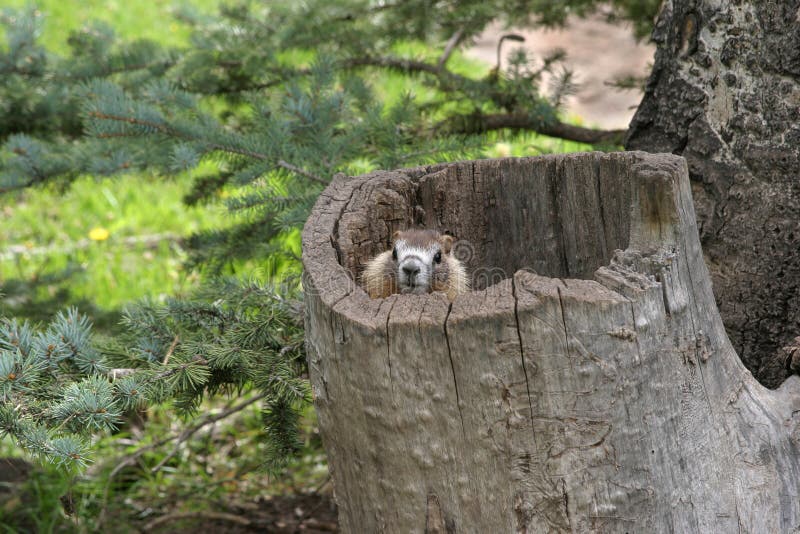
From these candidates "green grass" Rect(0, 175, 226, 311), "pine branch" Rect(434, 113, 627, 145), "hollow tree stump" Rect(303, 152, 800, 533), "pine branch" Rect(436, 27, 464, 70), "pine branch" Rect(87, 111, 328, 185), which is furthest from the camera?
"green grass" Rect(0, 175, 226, 311)

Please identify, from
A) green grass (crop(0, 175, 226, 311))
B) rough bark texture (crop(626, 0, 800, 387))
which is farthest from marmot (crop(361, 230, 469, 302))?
green grass (crop(0, 175, 226, 311))

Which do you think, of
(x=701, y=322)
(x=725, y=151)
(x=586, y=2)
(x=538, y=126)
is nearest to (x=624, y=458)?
(x=701, y=322)

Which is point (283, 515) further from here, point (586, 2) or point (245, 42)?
point (586, 2)

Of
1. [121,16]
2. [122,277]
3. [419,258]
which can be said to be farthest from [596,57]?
[419,258]

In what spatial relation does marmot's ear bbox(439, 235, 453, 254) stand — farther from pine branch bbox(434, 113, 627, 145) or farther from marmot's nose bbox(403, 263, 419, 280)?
pine branch bbox(434, 113, 627, 145)

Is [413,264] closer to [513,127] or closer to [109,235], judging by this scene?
[513,127]

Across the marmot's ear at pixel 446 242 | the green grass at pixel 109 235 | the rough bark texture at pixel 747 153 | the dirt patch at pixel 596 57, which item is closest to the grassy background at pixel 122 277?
the green grass at pixel 109 235

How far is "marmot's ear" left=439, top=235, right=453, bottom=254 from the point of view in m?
3.06

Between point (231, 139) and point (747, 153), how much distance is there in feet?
6.40

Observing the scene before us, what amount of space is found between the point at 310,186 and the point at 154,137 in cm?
70

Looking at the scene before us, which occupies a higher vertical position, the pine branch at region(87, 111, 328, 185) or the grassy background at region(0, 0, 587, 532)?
the pine branch at region(87, 111, 328, 185)

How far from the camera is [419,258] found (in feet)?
9.75

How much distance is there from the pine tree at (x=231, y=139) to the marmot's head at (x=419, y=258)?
396 mm

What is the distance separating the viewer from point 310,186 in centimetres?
325
